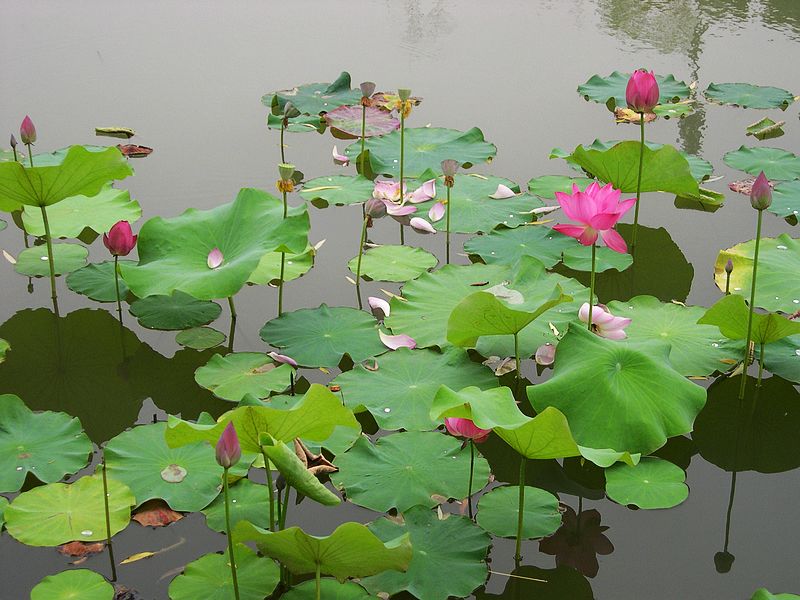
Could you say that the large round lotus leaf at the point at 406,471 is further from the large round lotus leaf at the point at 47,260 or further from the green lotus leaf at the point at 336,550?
the large round lotus leaf at the point at 47,260

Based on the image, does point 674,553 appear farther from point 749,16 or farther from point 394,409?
point 749,16

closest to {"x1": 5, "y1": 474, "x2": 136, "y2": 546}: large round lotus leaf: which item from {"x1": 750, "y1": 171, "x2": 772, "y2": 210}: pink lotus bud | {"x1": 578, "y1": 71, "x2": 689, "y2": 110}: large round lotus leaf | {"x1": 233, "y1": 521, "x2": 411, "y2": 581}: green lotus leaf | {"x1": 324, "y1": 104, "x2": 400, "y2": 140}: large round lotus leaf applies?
{"x1": 233, "y1": 521, "x2": 411, "y2": 581}: green lotus leaf

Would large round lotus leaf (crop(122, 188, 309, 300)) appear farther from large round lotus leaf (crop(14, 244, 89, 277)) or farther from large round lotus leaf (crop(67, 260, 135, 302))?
large round lotus leaf (crop(14, 244, 89, 277))

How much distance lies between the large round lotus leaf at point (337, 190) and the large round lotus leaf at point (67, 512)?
1290mm

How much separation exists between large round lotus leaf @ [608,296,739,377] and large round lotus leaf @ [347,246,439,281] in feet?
1.63

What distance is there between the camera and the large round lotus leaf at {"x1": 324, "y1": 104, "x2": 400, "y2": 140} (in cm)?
319

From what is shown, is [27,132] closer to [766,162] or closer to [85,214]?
[85,214]

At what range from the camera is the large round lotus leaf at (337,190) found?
2.75 metres

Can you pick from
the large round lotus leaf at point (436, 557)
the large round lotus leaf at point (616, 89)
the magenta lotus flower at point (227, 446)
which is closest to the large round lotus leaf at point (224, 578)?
the large round lotus leaf at point (436, 557)

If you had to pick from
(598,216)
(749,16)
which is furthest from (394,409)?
(749,16)

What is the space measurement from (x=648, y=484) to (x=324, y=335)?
778 mm

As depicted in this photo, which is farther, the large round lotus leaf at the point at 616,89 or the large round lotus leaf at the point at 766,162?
the large round lotus leaf at the point at 616,89

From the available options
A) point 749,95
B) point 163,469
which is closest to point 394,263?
point 163,469

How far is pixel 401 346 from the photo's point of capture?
2.03 meters
